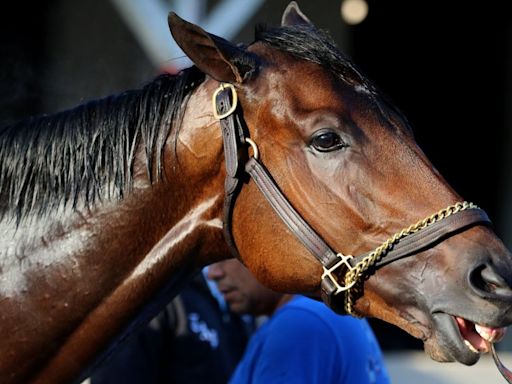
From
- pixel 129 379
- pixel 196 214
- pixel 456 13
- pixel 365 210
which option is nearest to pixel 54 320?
pixel 196 214

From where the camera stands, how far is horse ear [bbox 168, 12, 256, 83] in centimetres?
207

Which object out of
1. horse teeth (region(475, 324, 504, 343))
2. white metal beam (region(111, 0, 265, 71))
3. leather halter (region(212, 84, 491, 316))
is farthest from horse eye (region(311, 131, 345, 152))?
white metal beam (region(111, 0, 265, 71))

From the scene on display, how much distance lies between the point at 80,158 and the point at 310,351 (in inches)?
42.3

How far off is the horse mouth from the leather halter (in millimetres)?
166

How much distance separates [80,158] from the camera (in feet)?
6.98

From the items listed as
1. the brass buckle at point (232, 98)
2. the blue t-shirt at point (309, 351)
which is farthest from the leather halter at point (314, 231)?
the blue t-shirt at point (309, 351)

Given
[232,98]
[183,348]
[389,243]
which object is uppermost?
[232,98]

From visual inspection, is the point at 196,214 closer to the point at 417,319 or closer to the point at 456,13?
the point at 417,319

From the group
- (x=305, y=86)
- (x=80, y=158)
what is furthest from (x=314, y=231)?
(x=80, y=158)

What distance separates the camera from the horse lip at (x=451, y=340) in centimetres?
190

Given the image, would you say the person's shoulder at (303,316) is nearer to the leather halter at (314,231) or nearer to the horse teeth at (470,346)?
the leather halter at (314,231)

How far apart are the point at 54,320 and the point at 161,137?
49 cm

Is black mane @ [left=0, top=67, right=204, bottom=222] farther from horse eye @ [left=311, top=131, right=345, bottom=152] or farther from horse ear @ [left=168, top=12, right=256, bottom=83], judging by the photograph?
horse eye @ [left=311, top=131, right=345, bottom=152]

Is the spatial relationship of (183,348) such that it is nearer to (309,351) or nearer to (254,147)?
(309,351)
